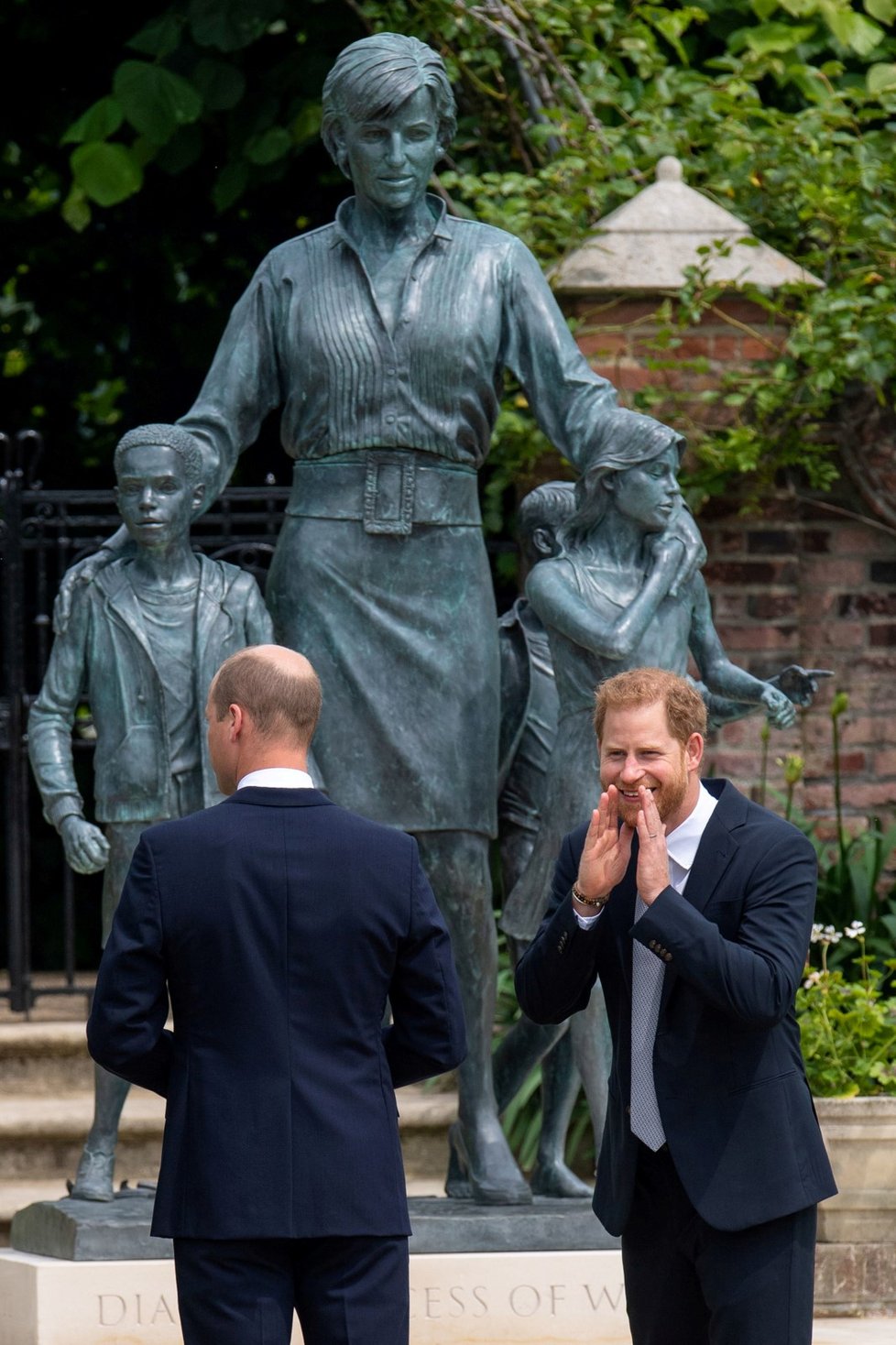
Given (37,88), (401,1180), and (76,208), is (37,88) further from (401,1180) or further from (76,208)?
(401,1180)

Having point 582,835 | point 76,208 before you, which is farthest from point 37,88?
point 582,835

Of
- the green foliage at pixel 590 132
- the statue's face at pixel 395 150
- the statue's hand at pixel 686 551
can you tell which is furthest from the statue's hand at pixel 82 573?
the green foliage at pixel 590 132

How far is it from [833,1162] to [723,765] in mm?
1804

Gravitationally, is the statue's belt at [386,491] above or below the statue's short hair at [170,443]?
below

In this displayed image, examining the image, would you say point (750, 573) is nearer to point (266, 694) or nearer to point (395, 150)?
point (395, 150)

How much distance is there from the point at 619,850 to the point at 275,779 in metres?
0.48

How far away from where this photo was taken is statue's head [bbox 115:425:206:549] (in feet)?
16.3

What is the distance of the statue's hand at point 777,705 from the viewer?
5.08 m

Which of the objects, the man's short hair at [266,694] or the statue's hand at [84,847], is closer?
the man's short hair at [266,694]

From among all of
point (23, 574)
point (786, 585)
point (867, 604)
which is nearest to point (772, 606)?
point (786, 585)

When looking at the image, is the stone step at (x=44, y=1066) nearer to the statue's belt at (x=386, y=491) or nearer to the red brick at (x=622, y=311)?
the red brick at (x=622, y=311)

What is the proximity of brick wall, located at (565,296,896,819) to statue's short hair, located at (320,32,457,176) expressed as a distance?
227 centimetres

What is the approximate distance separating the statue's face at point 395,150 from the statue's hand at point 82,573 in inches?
35.1

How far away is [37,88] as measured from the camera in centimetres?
900
